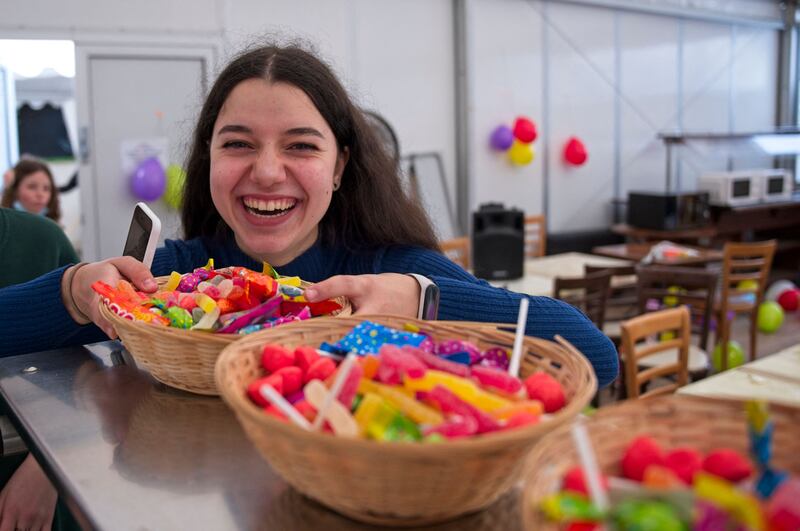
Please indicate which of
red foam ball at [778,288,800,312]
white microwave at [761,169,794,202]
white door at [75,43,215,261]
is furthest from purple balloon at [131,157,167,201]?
white microwave at [761,169,794,202]

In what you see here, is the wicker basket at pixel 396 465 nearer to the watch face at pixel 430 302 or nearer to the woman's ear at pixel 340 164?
the watch face at pixel 430 302

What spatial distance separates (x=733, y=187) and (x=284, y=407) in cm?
816

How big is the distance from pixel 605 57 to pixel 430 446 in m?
8.34

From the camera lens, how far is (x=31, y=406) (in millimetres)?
1157

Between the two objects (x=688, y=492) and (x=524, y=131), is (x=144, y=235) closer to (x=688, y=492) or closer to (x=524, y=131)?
(x=688, y=492)

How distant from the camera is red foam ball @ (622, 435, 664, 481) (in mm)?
647

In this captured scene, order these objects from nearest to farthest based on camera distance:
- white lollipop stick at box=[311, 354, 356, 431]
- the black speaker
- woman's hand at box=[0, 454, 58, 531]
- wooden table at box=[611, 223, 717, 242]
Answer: white lollipop stick at box=[311, 354, 356, 431]
woman's hand at box=[0, 454, 58, 531]
the black speaker
wooden table at box=[611, 223, 717, 242]

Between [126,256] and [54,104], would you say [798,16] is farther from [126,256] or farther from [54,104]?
[126,256]

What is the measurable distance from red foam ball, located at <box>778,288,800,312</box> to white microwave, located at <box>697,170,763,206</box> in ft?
3.77

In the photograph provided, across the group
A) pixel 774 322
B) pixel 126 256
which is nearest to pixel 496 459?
pixel 126 256

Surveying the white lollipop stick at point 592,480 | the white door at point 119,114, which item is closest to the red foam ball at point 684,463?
the white lollipop stick at point 592,480

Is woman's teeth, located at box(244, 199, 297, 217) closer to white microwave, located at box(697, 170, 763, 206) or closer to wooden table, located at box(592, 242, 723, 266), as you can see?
wooden table, located at box(592, 242, 723, 266)

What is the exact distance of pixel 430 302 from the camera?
4.42 ft

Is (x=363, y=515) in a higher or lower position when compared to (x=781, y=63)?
lower
